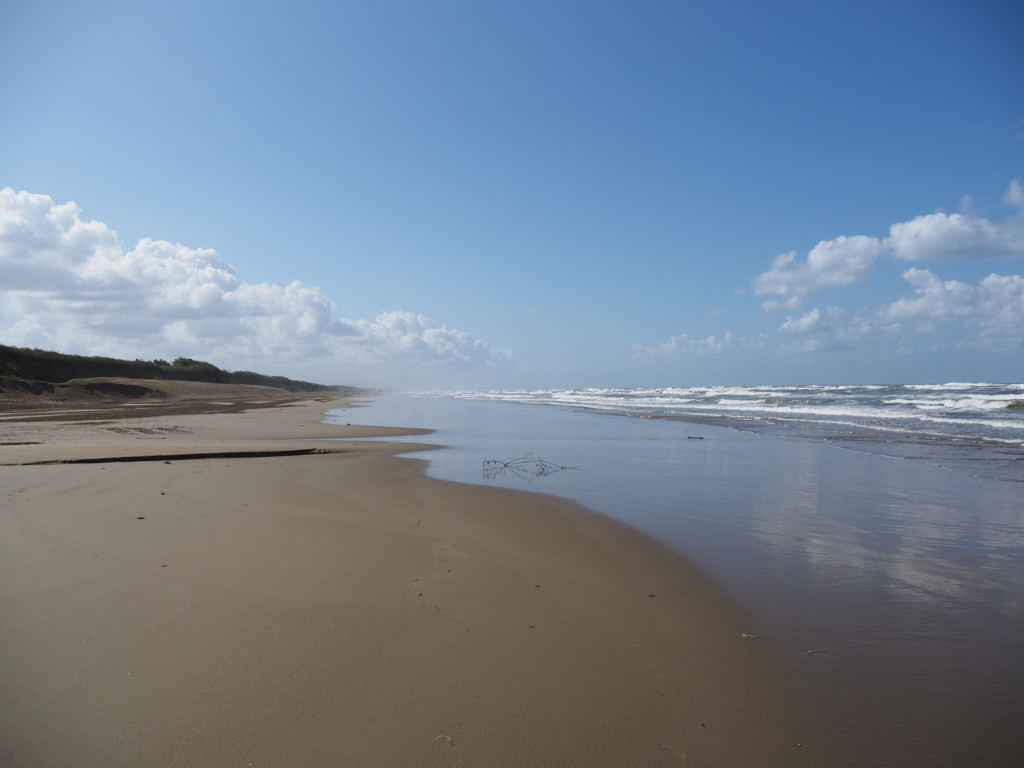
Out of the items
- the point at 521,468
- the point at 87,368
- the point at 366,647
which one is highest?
the point at 87,368

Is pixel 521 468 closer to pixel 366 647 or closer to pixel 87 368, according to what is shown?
pixel 366 647

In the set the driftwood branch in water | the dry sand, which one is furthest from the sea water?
the dry sand

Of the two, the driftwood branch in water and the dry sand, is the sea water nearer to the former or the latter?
the driftwood branch in water

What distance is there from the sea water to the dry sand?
378mm

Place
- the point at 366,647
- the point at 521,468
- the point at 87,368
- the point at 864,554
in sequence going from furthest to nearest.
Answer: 1. the point at 87,368
2. the point at 521,468
3. the point at 864,554
4. the point at 366,647

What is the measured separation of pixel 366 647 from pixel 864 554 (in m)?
4.42

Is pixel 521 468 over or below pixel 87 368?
below

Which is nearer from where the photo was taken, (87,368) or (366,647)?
(366,647)

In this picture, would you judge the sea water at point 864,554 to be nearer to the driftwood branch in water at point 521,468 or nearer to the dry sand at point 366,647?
the driftwood branch in water at point 521,468

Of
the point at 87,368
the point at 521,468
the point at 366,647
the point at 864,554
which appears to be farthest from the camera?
the point at 87,368

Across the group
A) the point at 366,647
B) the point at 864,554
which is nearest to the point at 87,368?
the point at 366,647

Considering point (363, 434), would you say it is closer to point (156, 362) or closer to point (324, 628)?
point (324, 628)

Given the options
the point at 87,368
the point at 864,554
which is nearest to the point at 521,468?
the point at 864,554

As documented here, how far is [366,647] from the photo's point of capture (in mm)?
2855
